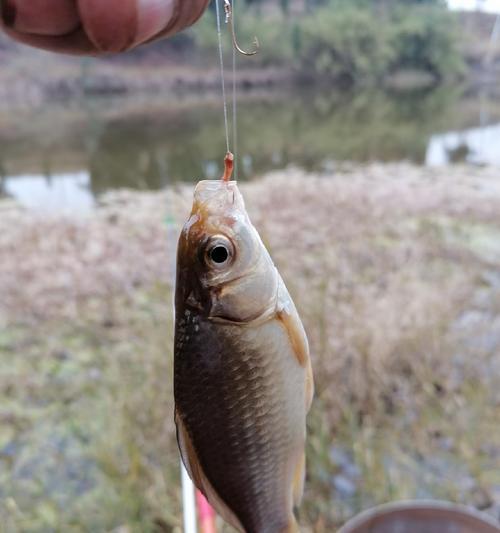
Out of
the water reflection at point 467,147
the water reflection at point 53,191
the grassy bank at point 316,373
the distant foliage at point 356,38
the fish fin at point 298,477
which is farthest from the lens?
the distant foliage at point 356,38

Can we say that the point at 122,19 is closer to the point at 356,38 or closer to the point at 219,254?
the point at 219,254

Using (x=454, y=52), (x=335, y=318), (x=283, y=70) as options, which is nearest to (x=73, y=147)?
(x=335, y=318)

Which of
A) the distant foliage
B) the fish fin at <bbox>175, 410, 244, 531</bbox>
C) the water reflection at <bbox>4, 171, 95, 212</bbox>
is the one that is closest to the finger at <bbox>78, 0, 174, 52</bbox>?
the fish fin at <bbox>175, 410, 244, 531</bbox>

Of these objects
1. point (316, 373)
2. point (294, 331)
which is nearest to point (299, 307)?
point (316, 373)

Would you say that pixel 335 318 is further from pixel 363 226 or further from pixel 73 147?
pixel 73 147

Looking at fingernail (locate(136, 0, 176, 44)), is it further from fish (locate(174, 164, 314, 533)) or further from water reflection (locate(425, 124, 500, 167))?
water reflection (locate(425, 124, 500, 167))

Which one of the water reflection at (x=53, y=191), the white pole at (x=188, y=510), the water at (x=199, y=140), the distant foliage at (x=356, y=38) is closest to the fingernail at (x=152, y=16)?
the white pole at (x=188, y=510)

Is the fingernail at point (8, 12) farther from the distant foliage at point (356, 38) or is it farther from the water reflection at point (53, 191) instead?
the distant foliage at point (356, 38)
